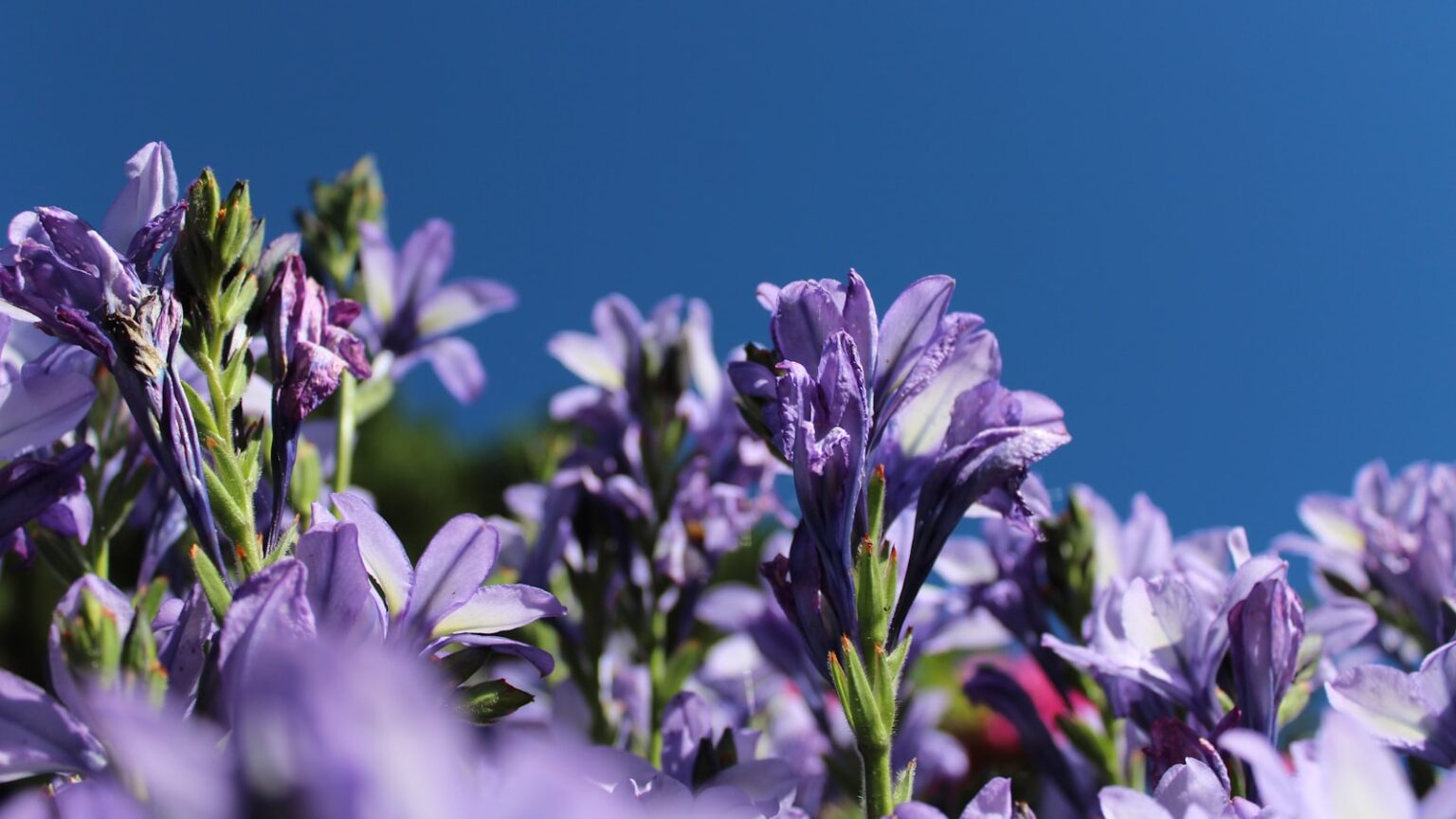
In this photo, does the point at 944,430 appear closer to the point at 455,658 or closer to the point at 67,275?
the point at 455,658

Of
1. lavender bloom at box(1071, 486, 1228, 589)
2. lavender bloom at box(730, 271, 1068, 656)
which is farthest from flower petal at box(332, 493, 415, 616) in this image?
lavender bloom at box(1071, 486, 1228, 589)

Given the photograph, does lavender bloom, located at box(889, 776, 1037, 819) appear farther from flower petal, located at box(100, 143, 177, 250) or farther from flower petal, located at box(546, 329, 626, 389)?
flower petal, located at box(546, 329, 626, 389)

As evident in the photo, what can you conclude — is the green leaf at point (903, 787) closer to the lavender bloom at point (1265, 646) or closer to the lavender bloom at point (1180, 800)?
the lavender bloom at point (1180, 800)

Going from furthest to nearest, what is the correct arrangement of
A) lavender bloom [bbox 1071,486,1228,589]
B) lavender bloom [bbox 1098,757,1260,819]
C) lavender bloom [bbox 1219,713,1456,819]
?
1. lavender bloom [bbox 1071,486,1228,589]
2. lavender bloom [bbox 1098,757,1260,819]
3. lavender bloom [bbox 1219,713,1456,819]

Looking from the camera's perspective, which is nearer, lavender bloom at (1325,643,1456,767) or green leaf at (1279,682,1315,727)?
lavender bloom at (1325,643,1456,767)

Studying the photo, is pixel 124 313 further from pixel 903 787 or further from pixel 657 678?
pixel 657 678

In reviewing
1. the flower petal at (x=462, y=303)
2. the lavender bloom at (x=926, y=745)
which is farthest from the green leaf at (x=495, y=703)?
the lavender bloom at (x=926, y=745)

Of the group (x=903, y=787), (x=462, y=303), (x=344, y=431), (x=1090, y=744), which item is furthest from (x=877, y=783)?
(x=462, y=303)
